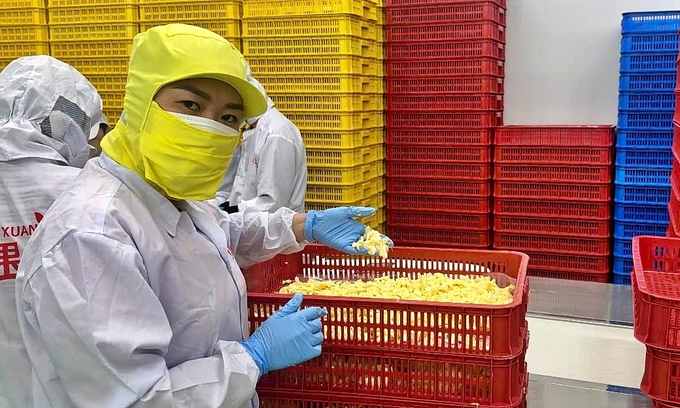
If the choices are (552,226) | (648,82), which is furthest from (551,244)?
(648,82)

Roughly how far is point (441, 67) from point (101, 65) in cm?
221

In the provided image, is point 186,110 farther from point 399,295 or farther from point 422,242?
point 422,242

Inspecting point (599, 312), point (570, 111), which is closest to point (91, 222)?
point (599, 312)

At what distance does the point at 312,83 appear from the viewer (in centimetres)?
386

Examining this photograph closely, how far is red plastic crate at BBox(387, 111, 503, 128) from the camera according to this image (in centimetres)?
440

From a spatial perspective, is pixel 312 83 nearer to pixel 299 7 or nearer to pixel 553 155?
pixel 299 7

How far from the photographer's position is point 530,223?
14.5ft

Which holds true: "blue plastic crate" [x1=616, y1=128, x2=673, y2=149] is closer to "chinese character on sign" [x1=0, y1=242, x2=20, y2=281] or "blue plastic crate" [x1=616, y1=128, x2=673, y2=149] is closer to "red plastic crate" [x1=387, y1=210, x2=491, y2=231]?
"red plastic crate" [x1=387, y1=210, x2=491, y2=231]

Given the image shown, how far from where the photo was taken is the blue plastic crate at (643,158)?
13.5 feet

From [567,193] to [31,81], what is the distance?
130 inches

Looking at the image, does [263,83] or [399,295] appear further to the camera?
[263,83]

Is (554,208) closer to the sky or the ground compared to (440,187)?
closer to the ground

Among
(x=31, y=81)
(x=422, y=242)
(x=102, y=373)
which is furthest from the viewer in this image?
(x=422, y=242)

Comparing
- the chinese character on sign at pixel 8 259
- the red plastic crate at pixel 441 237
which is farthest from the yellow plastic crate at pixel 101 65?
the chinese character on sign at pixel 8 259
